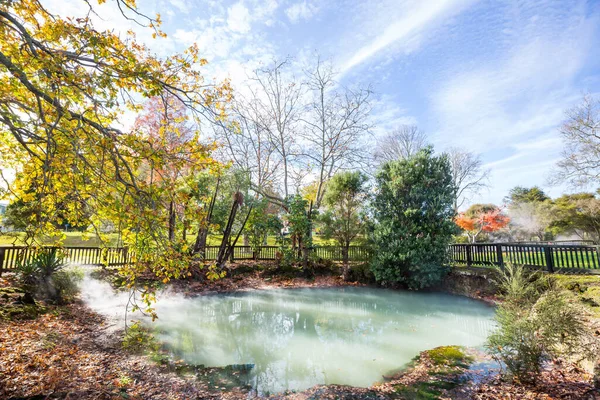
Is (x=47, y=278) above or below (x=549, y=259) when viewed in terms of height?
below

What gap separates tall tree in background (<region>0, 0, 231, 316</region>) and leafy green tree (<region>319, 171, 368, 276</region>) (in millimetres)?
8768

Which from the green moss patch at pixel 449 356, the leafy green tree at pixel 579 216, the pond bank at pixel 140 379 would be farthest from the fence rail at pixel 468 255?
the leafy green tree at pixel 579 216

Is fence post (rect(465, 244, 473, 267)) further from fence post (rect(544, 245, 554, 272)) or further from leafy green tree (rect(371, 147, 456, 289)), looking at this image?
fence post (rect(544, 245, 554, 272))

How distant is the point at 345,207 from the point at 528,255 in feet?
21.1

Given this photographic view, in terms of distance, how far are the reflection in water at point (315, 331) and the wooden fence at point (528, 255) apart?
6.06 ft

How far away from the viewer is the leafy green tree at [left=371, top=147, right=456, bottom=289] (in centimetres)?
1069

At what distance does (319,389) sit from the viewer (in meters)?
3.79

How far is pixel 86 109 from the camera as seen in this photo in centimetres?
359

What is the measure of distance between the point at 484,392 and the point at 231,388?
10.3ft

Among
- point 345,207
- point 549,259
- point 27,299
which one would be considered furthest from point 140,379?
point 549,259

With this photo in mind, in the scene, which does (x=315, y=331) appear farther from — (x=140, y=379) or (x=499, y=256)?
(x=499, y=256)

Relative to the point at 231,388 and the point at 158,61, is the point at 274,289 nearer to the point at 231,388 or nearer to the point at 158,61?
the point at 231,388

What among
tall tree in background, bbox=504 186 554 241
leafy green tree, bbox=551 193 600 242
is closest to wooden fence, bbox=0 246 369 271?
leafy green tree, bbox=551 193 600 242

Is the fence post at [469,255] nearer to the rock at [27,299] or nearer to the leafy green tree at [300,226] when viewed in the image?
the leafy green tree at [300,226]
